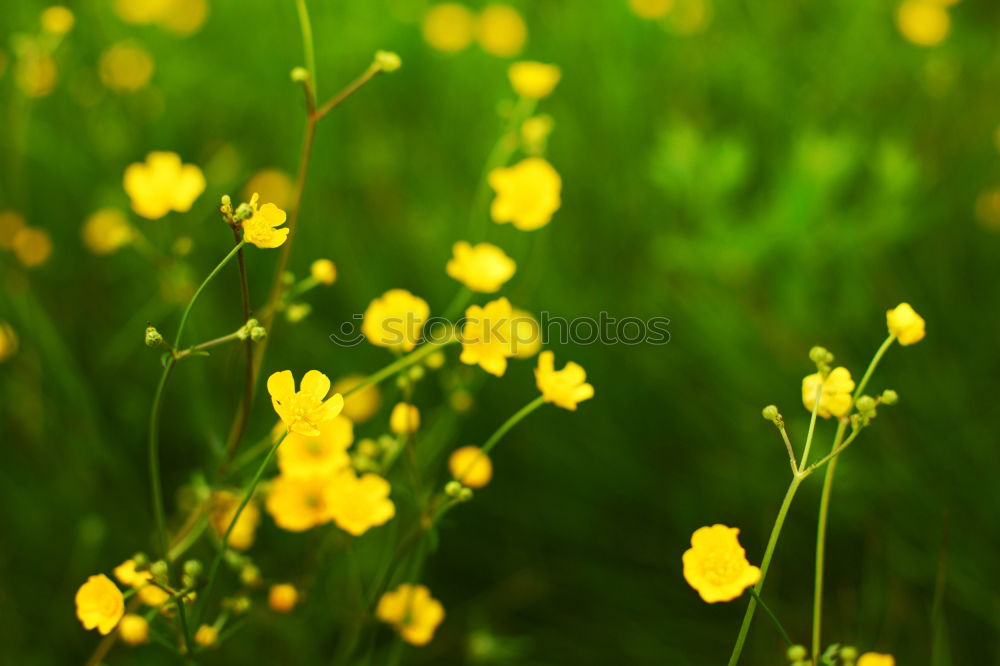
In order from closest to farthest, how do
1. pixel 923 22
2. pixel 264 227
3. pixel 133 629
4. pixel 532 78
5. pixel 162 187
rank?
pixel 264 227 → pixel 133 629 → pixel 162 187 → pixel 532 78 → pixel 923 22

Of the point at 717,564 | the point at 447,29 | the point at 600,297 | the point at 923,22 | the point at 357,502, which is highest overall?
the point at 923,22

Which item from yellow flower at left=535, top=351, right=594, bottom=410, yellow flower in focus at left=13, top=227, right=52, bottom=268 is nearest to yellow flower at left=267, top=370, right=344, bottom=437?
yellow flower at left=535, top=351, right=594, bottom=410

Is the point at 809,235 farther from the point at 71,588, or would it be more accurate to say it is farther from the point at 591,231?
the point at 71,588

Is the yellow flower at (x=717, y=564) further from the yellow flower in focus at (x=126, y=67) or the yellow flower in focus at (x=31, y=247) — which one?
the yellow flower in focus at (x=126, y=67)

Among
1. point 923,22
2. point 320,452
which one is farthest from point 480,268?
point 923,22

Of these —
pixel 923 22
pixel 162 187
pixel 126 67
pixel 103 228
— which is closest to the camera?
pixel 162 187

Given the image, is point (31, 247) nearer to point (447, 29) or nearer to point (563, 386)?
point (447, 29)

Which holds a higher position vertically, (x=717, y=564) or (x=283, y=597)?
(x=717, y=564)
